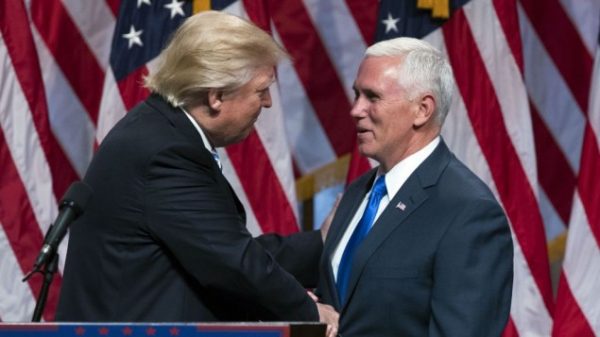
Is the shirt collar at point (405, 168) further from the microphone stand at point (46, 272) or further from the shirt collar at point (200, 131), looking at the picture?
the microphone stand at point (46, 272)

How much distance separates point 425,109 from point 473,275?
0.44 m

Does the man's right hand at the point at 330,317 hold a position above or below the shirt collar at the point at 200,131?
below

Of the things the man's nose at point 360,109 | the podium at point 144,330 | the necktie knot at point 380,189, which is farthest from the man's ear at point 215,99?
the podium at point 144,330

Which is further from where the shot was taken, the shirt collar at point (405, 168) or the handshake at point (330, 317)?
the shirt collar at point (405, 168)

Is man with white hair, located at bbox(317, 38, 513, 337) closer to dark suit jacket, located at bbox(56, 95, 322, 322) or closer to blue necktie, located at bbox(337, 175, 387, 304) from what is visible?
blue necktie, located at bbox(337, 175, 387, 304)

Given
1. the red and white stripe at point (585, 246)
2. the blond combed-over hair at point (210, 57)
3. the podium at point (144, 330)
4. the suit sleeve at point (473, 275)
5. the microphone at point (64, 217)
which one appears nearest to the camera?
the podium at point (144, 330)

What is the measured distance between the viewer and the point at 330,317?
121 inches

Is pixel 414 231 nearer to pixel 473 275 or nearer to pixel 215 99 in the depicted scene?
pixel 473 275

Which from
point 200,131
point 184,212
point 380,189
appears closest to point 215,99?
point 200,131

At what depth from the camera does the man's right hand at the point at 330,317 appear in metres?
3.01

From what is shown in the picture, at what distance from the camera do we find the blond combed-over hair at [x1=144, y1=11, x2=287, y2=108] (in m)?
3.00

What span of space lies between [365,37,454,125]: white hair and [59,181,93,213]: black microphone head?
2.78 ft

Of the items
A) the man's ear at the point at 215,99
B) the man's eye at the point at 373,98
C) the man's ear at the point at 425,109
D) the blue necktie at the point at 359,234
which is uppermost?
the man's ear at the point at 215,99

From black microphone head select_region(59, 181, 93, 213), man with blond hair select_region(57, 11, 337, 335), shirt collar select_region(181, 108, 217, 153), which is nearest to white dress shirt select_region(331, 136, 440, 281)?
man with blond hair select_region(57, 11, 337, 335)
